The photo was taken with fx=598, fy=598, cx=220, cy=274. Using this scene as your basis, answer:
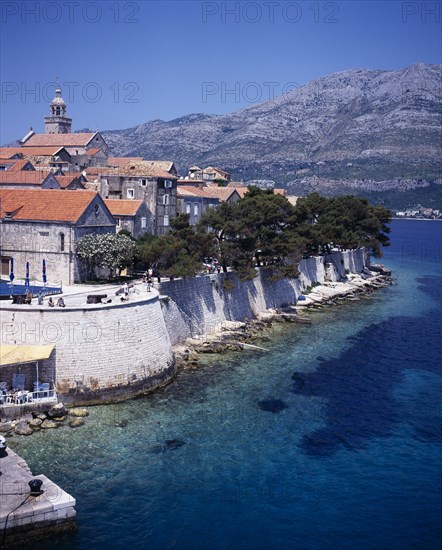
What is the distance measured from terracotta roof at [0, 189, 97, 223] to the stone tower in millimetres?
59672

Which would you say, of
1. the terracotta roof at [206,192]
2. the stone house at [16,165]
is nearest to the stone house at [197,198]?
the terracotta roof at [206,192]

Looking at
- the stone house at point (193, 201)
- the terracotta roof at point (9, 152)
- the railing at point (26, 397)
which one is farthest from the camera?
the terracotta roof at point (9, 152)

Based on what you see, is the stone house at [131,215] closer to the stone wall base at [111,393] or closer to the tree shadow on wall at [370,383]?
the tree shadow on wall at [370,383]

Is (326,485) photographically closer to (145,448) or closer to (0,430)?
(145,448)

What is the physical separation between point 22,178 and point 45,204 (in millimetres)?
15190

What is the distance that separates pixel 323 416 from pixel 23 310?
1691 centimetres

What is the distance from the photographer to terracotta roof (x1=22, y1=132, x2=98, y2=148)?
280 ft

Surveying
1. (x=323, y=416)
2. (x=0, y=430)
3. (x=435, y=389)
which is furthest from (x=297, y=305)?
(x=0, y=430)

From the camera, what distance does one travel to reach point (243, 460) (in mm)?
26578

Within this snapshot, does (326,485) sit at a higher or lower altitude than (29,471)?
lower

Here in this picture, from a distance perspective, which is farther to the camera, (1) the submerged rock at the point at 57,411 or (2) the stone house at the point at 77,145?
(2) the stone house at the point at 77,145

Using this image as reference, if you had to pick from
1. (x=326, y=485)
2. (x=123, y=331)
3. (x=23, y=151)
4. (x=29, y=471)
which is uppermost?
(x=23, y=151)

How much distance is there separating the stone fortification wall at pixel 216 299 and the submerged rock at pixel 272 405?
9.28 m

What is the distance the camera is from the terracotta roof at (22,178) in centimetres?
5757
